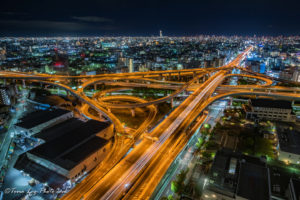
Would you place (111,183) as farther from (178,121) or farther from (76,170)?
(178,121)

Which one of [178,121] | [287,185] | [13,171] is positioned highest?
[178,121]

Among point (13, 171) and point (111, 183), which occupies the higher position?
point (111, 183)

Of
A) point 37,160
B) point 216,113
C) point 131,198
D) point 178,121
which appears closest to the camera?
point 131,198

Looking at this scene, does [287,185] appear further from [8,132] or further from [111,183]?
[8,132]

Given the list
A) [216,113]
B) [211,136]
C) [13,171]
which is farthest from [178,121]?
[13,171]

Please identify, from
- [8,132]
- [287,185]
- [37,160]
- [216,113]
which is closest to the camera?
[287,185]

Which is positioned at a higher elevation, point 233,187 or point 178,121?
point 178,121

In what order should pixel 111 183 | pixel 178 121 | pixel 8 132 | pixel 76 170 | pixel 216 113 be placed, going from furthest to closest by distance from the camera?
pixel 216 113 < pixel 8 132 < pixel 178 121 < pixel 76 170 < pixel 111 183

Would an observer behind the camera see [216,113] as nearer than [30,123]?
No

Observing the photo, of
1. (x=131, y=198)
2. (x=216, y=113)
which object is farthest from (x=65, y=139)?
(x=216, y=113)
